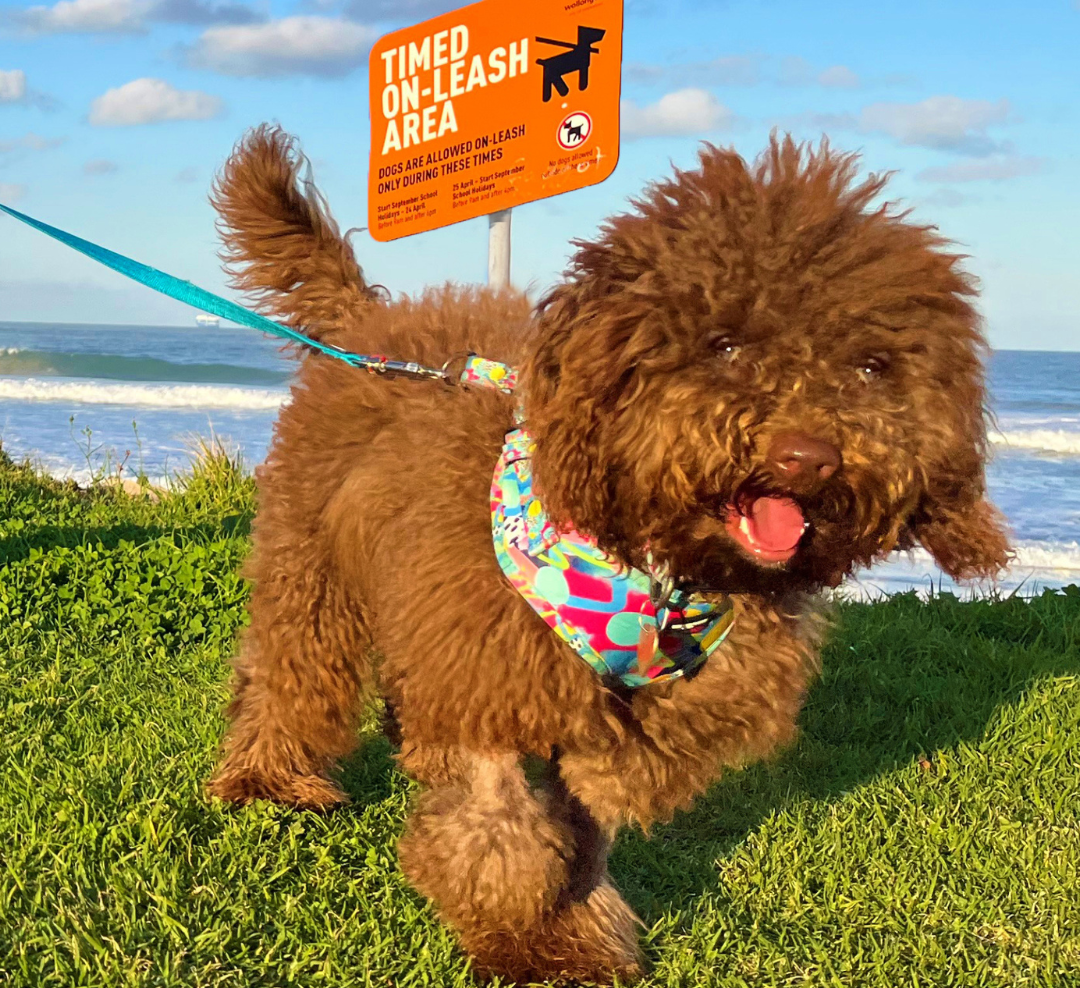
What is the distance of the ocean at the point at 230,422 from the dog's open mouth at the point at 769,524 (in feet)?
1.79

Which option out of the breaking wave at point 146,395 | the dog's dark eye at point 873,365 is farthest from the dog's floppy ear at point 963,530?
the breaking wave at point 146,395

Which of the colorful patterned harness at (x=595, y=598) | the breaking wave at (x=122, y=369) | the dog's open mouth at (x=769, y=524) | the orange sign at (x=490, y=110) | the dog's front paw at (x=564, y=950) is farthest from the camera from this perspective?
the breaking wave at (x=122, y=369)

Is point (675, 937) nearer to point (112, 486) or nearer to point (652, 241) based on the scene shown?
point (652, 241)

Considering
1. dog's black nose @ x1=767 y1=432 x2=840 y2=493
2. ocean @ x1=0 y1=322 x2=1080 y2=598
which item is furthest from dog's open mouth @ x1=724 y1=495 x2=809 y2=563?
ocean @ x1=0 y1=322 x2=1080 y2=598

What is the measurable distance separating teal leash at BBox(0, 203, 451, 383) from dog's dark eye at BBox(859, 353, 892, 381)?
1447 mm

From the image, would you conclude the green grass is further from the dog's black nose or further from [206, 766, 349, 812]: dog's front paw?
the dog's black nose

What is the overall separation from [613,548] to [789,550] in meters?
0.44

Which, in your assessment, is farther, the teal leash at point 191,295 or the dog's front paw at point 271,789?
the dog's front paw at point 271,789

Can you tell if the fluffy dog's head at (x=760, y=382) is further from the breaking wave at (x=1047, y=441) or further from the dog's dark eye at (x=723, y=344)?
the breaking wave at (x=1047, y=441)

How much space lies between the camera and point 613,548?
2584mm

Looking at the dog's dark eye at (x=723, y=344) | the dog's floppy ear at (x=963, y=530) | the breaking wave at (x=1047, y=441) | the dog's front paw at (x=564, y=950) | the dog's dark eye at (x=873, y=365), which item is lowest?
the dog's front paw at (x=564, y=950)

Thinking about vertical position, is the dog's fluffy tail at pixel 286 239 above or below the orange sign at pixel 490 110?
below

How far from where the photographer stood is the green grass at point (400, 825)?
313 cm

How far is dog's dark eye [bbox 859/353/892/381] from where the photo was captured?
235 centimetres
